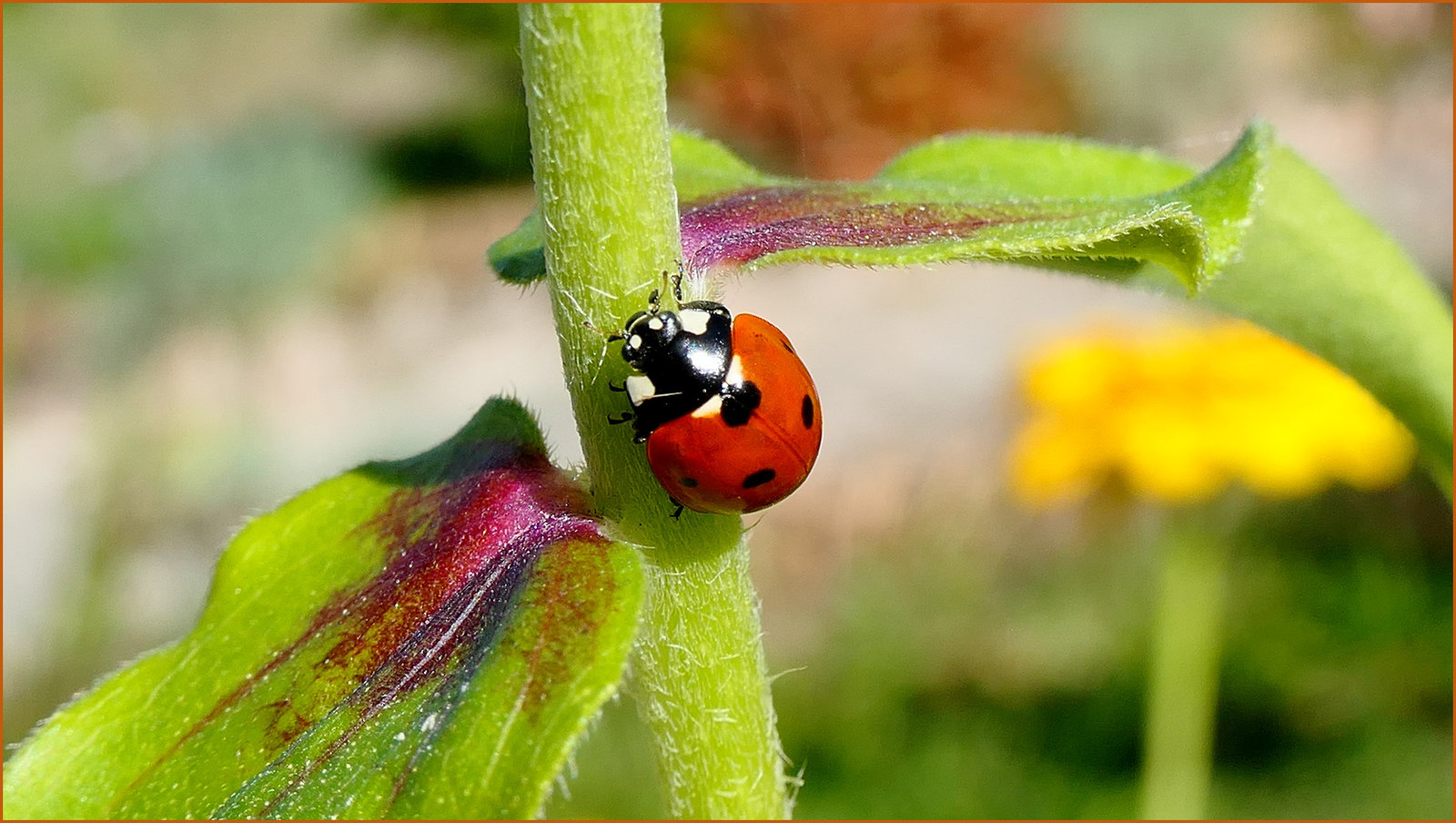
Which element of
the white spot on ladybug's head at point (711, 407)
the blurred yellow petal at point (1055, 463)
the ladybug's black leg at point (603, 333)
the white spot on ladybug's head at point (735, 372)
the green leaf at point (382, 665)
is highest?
the blurred yellow petal at point (1055, 463)

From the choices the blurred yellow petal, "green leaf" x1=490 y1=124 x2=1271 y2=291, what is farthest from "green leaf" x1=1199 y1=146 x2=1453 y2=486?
the blurred yellow petal

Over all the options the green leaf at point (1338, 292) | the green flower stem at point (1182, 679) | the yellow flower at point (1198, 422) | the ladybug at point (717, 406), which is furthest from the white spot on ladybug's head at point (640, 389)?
the yellow flower at point (1198, 422)

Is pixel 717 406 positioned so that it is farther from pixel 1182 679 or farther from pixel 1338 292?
pixel 1182 679

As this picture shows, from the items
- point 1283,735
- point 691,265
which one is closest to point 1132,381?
point 1283,735

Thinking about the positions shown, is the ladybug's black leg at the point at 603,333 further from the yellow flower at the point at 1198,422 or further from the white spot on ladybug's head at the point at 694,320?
the yellow flower at the point at 1198,422

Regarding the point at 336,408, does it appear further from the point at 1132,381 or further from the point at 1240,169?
the point at 1240,169

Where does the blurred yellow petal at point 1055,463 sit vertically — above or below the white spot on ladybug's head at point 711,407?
above
